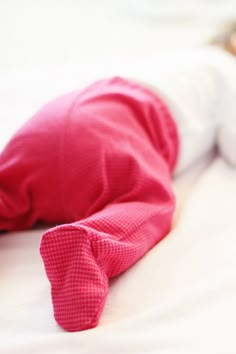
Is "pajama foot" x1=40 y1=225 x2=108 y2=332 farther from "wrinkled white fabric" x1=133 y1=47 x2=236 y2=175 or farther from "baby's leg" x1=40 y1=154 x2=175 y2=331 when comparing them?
"wrinkled white fabric" x1=133 y1=47 x2=236 y2=175

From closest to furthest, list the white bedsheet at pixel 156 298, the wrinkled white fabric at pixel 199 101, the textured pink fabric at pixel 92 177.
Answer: the white bedsheet at pixel 156 298 < the textured pink fabric at pixel 92 177 < the wrinkled white fabric at pixel 199 101

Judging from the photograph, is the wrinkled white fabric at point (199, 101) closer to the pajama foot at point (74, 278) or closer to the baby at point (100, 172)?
the baby at point (100, 172)

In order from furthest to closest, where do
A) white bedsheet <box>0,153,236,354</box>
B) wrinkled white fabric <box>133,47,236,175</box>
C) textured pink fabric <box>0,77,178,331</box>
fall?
1. wrinkled white fabric <box>133,47,236,175</box>
2. textured pink fabric <box>0,77,178,331</box>
3. white bedsheet <box>0,153,236,354</box>

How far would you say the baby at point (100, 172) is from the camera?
0.61 metres

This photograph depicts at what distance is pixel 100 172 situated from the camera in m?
0.74

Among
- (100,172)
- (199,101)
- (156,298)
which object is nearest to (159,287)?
(156,298)

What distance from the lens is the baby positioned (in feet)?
1.99

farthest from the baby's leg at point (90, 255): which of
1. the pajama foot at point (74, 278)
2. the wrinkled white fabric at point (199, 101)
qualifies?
the wrinkled white fabric at point (199, 101)

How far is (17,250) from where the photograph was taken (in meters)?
0.74

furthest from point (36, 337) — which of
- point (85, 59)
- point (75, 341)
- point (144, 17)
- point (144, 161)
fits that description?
point (144, 17)

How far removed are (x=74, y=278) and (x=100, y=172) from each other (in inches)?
7.6

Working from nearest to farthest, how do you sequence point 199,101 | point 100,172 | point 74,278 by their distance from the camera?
1. point 74,278
2. point 100,172
3. point 199,101

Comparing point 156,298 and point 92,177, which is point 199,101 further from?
point 156,298

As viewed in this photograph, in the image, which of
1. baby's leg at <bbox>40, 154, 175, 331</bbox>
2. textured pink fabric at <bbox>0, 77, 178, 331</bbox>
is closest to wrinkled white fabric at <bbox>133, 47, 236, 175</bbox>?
textured pink fabric at <bbox>0, 77, 178, 331</bbox>
